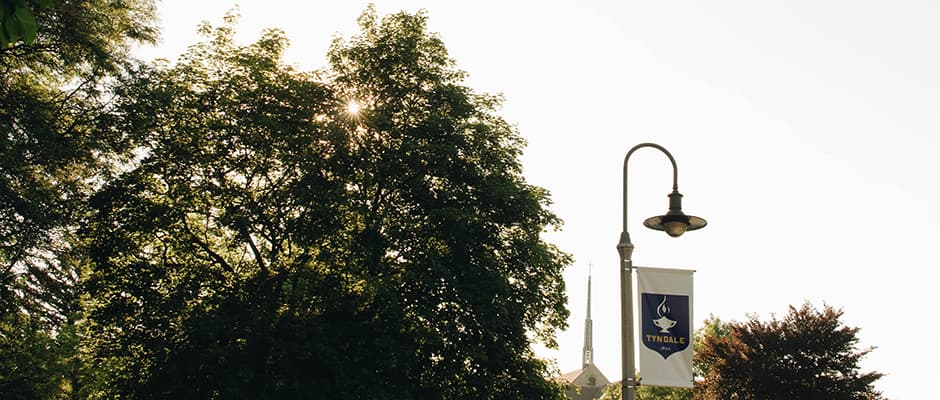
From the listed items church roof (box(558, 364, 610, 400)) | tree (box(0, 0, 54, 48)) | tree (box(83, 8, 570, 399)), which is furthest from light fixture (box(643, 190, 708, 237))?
church roof (box(558, 364, 610, 400))

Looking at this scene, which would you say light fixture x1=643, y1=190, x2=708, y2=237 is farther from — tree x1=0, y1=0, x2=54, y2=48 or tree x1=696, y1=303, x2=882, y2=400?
tree x1=696, y1=303, x2=882, y2=400

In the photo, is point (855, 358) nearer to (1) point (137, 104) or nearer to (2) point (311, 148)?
(2) point (311, 148)

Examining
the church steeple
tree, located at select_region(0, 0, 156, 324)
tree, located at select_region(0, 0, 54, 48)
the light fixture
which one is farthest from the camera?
the church steeple

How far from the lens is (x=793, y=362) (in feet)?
128

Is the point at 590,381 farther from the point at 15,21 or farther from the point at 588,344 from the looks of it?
the point at 15,21

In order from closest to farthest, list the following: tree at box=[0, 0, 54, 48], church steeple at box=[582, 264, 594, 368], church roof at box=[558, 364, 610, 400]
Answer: tree at box=[0, 0, 54, 48] < church roof at box=[558, 364, 610, 400] < church steeple at box=[582, 264, 594, 368]

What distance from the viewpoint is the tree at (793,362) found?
37969 mm

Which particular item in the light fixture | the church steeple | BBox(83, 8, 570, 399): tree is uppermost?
the church steeple

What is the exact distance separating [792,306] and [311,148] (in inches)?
1152

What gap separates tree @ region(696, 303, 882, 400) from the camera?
125 feet

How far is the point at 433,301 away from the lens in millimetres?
22641

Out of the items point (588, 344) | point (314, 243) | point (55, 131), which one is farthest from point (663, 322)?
point (588, 344)

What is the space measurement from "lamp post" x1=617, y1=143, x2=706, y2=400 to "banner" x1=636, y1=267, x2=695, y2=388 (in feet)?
0.74

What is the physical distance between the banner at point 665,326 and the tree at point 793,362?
105 ft
